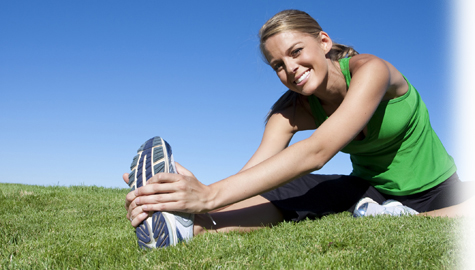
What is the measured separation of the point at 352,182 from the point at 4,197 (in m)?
5.58

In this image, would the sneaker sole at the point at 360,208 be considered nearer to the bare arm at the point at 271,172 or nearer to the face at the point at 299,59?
the bare arm at the point at 271,172

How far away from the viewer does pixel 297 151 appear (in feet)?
7.84

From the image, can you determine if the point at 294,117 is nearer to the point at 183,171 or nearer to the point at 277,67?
the point at 277,67

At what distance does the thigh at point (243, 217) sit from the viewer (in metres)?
2.76

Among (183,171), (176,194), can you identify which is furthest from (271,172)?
(183,171)

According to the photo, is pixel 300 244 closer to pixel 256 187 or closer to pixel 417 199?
pixel 256 187

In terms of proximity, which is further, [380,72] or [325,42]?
[325,42]

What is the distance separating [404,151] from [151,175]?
2.33 m

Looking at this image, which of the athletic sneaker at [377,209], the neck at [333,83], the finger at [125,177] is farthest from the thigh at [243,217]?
the neck at [333,83]

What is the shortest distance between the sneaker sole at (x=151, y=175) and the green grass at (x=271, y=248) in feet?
0.30

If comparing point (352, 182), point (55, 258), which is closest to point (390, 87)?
point (352, 182)

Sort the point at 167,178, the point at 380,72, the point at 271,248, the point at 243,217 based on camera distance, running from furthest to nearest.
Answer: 1. the point at 243,217
2. the point at 380,72
3. the point at 167,178
4. the point at 271,248

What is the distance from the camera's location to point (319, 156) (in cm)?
245

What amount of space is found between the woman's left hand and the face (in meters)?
1.26
